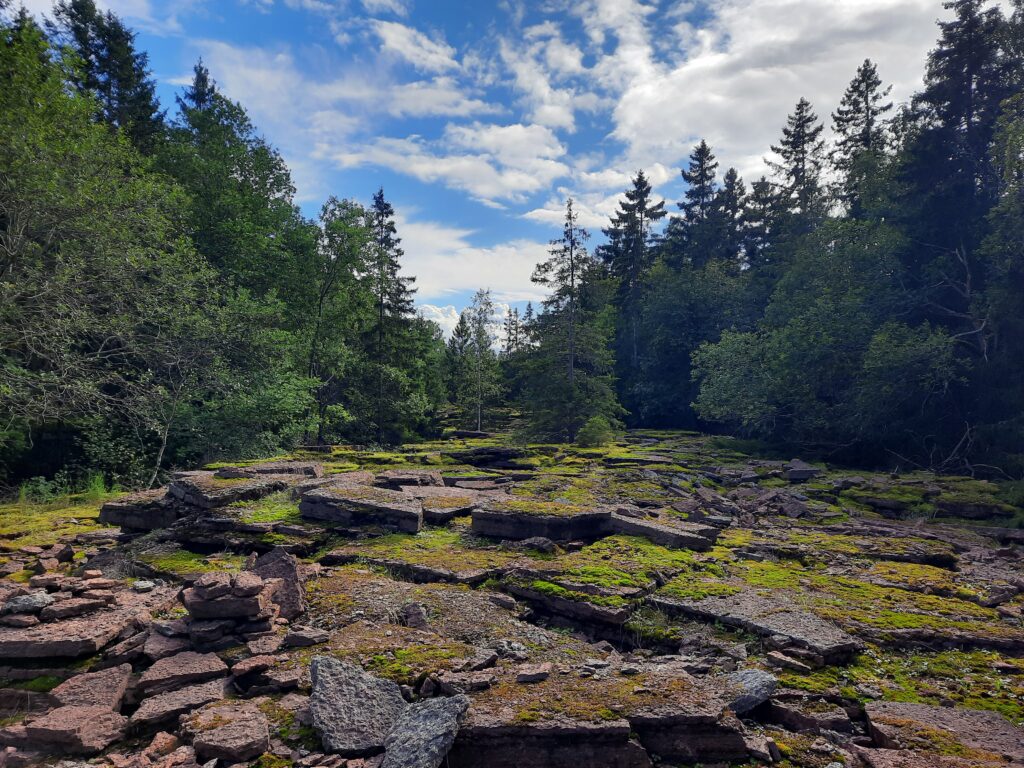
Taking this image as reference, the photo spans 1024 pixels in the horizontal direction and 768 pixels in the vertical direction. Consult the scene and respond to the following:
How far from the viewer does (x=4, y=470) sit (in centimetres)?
1377

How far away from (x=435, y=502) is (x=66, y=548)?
19.7ft

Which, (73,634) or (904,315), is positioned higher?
(904,315)

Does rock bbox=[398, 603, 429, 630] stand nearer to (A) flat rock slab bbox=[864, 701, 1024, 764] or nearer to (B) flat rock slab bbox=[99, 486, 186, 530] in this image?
(A) flat rock slab bbox=[864, 701, 1024, 764]

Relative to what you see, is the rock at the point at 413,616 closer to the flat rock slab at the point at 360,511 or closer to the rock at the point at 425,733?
the rock at the point at 425,733

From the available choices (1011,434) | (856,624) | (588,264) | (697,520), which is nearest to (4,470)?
(697,520)

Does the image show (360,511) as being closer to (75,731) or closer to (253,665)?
(253,665)

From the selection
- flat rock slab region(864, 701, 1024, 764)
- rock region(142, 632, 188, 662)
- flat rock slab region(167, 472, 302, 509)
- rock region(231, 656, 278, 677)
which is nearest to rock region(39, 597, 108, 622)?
rock region(142, 632, 188, 662)

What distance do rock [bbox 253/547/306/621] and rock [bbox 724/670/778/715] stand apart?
458 centimetres

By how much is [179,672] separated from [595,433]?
75.1 feet

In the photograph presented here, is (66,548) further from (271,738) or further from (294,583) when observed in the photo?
(271,738)

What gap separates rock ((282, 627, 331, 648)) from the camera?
4883 millimetres

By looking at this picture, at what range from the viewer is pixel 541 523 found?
8688 millimetres

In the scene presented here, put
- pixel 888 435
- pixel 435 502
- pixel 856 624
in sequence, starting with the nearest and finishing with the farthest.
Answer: pixel 856 624
pixel 435 502
pixel 888 435

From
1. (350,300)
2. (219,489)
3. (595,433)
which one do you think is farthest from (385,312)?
(219,489)
